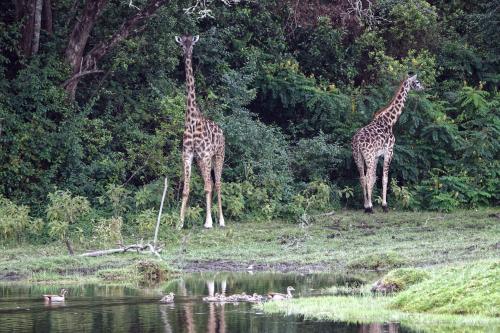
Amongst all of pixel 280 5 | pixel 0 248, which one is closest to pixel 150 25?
pixel 280 5

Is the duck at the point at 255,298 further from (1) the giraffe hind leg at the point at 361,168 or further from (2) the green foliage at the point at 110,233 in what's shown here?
(1) the giraffe hind leg at the point at 361,168

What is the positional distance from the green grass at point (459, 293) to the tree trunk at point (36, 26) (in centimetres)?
1209

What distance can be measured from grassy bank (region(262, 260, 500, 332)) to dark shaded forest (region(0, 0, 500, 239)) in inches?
301

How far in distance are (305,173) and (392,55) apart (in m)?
5.03

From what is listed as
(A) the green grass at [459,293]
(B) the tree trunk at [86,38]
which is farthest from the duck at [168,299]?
(B) the tree trunk at [86,38]

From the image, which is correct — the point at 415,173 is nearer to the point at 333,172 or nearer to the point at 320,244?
the point at 333,172

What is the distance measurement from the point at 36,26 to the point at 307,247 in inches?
292

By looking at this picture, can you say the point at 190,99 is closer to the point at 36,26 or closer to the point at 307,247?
the point at 36,26

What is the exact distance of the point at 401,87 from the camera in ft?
81.1

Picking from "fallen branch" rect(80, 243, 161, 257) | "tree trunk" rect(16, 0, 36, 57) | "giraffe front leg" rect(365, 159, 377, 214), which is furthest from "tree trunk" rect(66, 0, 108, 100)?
"giraffe front leg" rect(365, 159, 377, 214)

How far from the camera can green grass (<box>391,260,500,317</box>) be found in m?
12.0

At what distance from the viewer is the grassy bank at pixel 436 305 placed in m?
11.8

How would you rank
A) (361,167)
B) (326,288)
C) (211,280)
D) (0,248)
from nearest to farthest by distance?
(326,288) < (211,280) < (0,248) < (361,167)

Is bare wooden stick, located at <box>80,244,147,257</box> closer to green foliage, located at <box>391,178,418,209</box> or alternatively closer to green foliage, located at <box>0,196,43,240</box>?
green foliage, located at <box>0,196,43,240</box>
